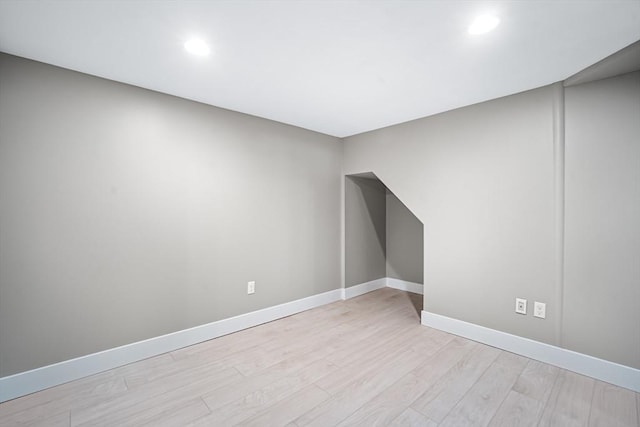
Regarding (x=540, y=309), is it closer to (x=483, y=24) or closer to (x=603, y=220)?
(x=603, y=220)

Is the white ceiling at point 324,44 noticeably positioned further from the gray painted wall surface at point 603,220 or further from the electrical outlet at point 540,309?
the electrical outlet at point 540,309

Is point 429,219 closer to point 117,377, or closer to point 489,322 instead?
point 489,322

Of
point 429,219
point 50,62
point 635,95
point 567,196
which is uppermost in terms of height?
point 50,62

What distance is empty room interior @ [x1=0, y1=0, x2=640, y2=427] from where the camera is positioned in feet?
5.31

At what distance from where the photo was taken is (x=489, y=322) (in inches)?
100.0

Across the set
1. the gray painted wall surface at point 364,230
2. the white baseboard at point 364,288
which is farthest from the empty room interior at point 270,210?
the gray painted wall surface at point 364,230

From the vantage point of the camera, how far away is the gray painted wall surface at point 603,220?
1.92m

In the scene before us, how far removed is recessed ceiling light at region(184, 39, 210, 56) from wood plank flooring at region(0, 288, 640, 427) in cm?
224

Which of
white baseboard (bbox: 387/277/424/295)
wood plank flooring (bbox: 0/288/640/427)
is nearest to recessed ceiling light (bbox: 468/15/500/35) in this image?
wood plank flooring (bbox: 0/288/640/427)

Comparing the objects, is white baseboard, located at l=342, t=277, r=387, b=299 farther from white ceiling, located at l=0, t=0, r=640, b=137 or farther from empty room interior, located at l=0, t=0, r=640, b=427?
white ceiling, located at l=0, t=0, r=640, b=137

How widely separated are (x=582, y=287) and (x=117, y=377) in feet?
11.5

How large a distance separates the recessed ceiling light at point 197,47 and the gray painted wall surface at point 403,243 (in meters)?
3.44

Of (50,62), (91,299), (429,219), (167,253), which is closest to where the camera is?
(50,62)

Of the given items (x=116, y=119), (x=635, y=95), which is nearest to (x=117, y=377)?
(x=116, y=119)
